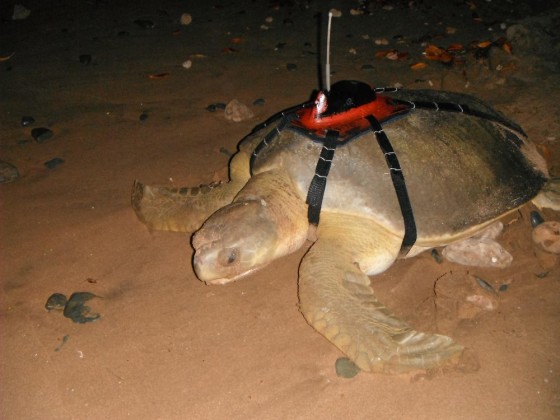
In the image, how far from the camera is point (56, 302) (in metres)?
1.94

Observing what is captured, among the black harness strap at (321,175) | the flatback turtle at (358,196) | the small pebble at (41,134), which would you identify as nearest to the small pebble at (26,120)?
the small pebble at (41,134)

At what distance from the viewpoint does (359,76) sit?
4.05 meters

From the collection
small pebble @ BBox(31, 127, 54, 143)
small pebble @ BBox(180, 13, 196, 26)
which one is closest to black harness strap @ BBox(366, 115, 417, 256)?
small pebble @ BBox(31, 127, 54, 143)

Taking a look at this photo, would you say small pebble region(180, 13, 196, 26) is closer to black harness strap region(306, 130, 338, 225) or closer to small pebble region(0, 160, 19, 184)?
small pebble region(0, 160, 19, 184)

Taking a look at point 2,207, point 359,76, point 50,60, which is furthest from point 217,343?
point 50,60

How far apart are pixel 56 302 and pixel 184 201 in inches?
34.5

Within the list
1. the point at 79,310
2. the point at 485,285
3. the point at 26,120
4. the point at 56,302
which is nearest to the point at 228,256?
the point at 79,310

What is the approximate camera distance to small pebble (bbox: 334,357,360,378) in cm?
162

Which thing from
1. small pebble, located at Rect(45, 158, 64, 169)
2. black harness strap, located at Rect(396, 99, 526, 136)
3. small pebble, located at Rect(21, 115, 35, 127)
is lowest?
small pebble, located at Rect(21, 115, 35, 127)

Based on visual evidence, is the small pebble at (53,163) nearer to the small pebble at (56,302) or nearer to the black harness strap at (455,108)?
the small pebble at (56,302)

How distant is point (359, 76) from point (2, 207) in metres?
3.37

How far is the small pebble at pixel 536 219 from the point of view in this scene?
7.22 ft

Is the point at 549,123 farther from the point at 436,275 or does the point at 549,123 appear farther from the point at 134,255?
the point at 134,255

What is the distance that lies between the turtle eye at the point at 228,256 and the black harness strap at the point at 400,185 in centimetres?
82
